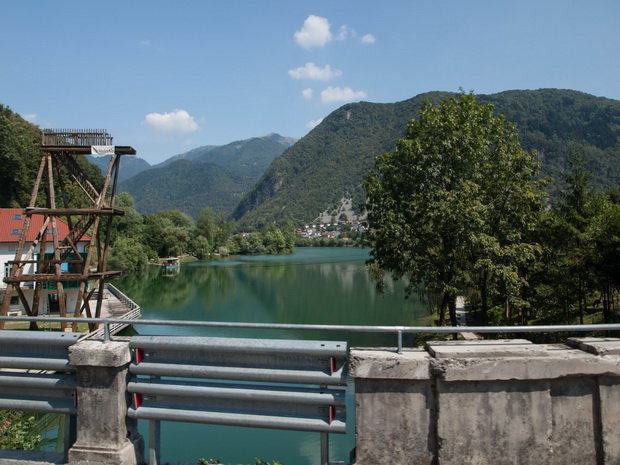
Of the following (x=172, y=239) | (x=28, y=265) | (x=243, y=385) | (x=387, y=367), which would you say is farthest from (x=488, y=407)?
(x=172, y=239)

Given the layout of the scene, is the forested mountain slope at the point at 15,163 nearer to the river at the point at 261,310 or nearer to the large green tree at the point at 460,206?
the river at the point at 261,310

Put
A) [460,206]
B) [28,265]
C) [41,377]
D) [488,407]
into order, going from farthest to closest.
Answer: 1. [28,265]
2. [460,206]
3. [41,377]
4. [488,407]

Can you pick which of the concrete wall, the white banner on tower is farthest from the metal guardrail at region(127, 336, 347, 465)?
the white banner on tower

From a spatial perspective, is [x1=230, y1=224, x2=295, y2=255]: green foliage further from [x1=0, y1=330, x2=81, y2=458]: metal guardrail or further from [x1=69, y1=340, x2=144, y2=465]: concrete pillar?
[x1=69, y1=340, x2=144, y2=465]: concrete pillar

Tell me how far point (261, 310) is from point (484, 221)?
25446 millimetres

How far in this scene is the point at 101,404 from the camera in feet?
12.3

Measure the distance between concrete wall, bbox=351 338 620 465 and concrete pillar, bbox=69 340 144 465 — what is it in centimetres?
182

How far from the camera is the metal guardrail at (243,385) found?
11.2 feet

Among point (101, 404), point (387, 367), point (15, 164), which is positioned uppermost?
point (15, 164)

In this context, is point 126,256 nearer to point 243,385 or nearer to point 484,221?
point 484,221

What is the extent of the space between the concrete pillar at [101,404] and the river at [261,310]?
28.0 ft

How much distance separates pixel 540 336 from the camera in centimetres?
2158

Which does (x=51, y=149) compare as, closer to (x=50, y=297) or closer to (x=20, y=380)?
(x=20, y=380)

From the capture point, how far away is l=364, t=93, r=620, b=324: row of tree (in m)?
17.6
